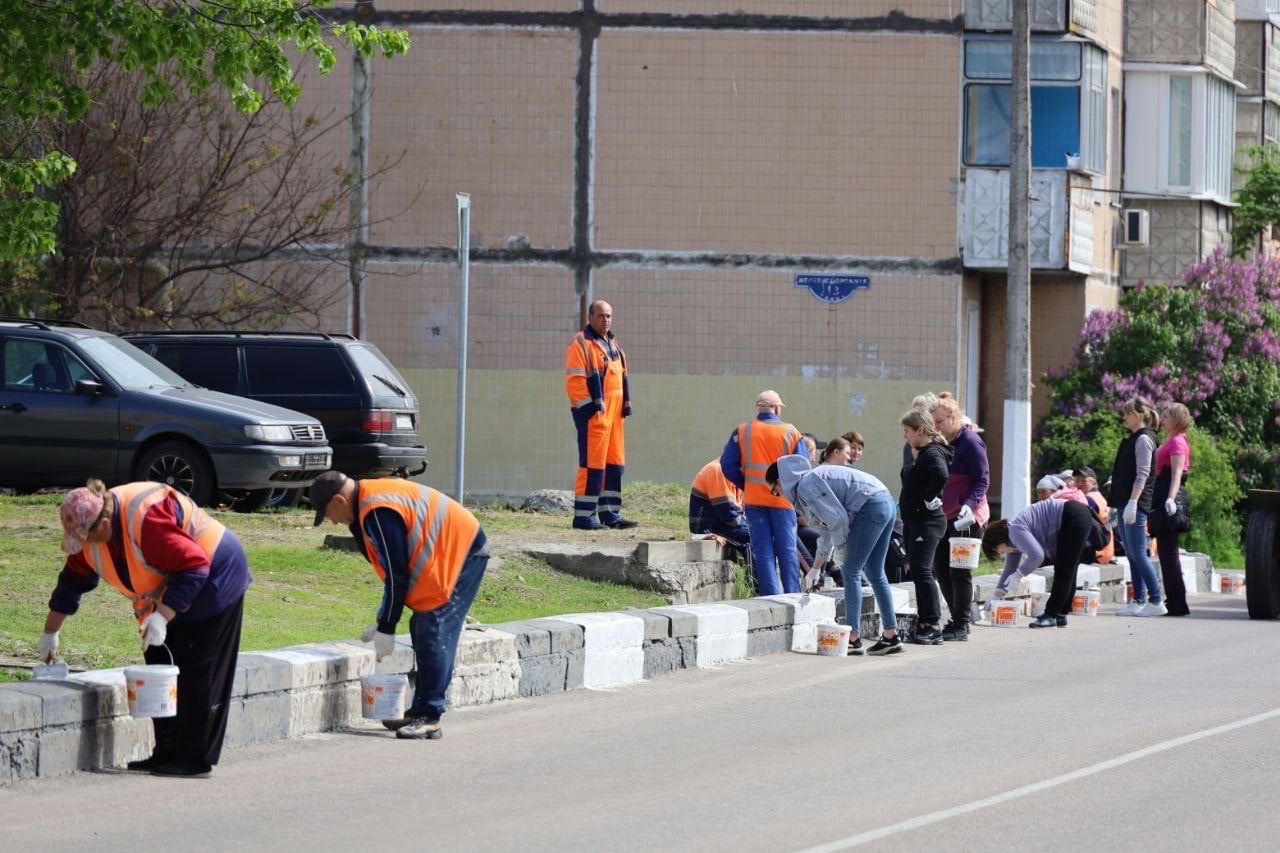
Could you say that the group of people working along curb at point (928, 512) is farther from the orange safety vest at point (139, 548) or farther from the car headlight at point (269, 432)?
the orange safety vest at point (139, 548)

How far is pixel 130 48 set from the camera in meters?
13.4

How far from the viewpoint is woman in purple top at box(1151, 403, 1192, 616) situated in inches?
670

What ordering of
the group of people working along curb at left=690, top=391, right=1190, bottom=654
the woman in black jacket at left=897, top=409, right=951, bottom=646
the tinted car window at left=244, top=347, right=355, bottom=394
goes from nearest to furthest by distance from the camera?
the group of people working along curb at left=690, top=391, right=1190, bottom=654 < the woman in black jacket at left=897, top=409, right=951, bottom=646 < the tinted car window at left=244, top=347, right=355, bottom=394

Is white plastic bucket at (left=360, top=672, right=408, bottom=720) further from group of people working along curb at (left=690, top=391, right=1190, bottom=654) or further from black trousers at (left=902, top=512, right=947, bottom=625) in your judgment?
black trousers at (left=902, top=512, right=947, bottom=625)

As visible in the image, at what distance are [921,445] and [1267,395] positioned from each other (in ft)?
47.8

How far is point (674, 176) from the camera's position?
27000 millimetres

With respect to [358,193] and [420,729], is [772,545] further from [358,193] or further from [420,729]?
[358,193]

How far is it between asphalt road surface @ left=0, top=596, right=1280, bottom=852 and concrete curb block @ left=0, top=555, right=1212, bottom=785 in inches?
5.9

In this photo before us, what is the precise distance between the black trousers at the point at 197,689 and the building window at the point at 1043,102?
19.9 meters

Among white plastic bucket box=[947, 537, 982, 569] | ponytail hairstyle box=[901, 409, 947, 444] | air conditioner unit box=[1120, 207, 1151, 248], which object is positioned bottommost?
white plastic bucket box=[947, 537, 982, 569]

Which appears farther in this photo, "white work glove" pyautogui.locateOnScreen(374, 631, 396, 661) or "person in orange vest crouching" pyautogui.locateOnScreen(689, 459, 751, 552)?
"person in orange vest crouching" pyautogui.locateOnScreen(689, 459, 751, 552)

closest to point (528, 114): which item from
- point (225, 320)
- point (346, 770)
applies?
point (225, 320)

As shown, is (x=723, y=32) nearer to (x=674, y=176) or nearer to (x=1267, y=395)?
(x=674, y=176)

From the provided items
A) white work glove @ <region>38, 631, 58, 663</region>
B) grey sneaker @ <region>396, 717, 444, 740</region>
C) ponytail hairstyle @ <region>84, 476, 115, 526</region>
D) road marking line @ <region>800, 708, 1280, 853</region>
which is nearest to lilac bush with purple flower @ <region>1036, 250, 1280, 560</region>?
road marking line @ <region>800, 708, 1280, 853</region>
